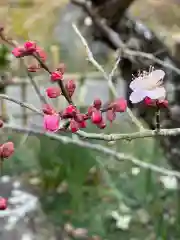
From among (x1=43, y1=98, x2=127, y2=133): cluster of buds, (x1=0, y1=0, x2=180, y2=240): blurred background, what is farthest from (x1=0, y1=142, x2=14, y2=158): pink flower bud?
(x1=0, y1=0, x2=180, y2=240): blurred background

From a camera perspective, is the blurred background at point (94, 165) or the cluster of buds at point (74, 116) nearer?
the cluster of buds at point (74, 116)

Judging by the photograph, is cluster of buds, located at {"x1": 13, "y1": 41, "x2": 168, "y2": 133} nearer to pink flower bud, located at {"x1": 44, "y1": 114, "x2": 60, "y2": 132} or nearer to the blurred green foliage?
pink flower bud, located at {"x1": 44, "y1": 114, "x2": 60, "y2": 132}

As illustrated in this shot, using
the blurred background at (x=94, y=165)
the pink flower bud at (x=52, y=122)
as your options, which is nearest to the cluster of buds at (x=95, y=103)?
the pink flower bud at (x=52, y=122)

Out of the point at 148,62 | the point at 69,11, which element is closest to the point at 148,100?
the point at 148,62

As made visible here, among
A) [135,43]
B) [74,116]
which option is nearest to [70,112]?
[74,116]

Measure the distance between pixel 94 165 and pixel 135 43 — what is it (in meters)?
0.23

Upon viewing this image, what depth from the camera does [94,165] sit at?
2.58 ft

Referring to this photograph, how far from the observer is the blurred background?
2.22 ft

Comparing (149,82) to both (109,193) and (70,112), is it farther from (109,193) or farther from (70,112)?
(109,193)

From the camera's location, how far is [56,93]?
257 mm

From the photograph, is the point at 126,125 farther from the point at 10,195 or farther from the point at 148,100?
the point at 148,100

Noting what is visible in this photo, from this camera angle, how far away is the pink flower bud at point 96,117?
9.6 inches

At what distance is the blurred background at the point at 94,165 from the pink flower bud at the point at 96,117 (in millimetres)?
368

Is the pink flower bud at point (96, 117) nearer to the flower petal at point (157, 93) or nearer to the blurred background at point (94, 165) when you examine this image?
the flower petal at point (157, 93)
